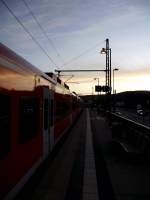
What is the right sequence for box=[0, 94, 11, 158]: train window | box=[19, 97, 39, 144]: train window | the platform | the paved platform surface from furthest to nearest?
the paved platform surface → the platform → box=[19, 97, 39, 144]: train window → box=[0, 94, 11, 158]: train window

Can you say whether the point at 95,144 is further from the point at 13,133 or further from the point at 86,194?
the point at 13,133

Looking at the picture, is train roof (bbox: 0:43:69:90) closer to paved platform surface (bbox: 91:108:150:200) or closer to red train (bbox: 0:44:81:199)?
Answer: red train (bbox: 0:44:81:199)

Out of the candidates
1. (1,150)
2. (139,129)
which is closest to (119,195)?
(1,150)

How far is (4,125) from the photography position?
6.38 meters

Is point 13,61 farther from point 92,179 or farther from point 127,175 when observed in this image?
point 127,175

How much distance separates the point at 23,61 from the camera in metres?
8.50

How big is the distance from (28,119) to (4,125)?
7.39 ft

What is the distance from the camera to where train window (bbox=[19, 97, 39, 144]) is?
7855 millimetres

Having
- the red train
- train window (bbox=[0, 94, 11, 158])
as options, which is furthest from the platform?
train window (bbox=[0, 94, 11, 158])

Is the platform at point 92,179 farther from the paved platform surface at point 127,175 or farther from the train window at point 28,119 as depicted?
the train window at point 28,119

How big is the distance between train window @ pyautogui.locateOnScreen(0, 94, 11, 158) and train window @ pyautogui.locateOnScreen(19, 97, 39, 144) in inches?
41.5

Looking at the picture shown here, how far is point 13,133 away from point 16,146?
0.38 metres

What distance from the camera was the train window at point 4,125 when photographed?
20.4 ft

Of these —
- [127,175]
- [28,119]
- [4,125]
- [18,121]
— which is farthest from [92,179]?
[4,125]
